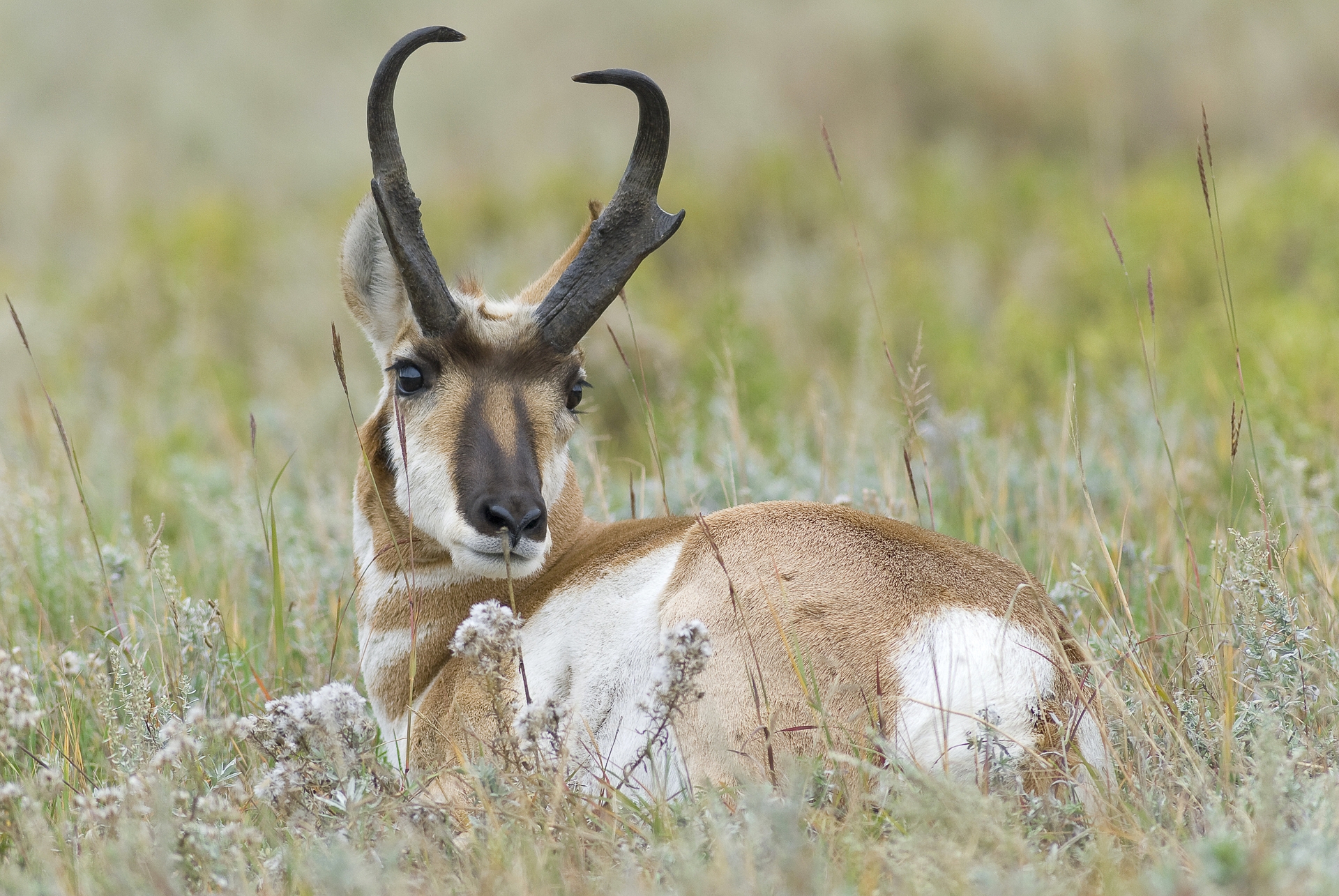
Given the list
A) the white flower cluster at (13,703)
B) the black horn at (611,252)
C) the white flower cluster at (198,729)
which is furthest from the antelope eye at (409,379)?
the white flower cluster at (13,703)

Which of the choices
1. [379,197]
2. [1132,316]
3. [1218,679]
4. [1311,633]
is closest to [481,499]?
[379,197]

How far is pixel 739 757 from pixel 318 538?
2.94 meters

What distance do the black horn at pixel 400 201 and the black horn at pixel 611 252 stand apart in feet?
1.22

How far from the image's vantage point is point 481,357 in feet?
12.9

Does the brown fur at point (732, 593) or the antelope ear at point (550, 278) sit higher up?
the antelope ear at point (550, 278)

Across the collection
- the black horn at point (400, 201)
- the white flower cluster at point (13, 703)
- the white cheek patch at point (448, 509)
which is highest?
the black horn at point (400, 201)

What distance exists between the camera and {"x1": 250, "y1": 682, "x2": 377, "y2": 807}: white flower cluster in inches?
117

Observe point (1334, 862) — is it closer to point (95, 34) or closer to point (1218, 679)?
point (1218, 679)

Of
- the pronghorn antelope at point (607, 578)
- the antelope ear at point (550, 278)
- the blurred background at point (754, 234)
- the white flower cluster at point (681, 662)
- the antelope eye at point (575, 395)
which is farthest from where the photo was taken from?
the blurred background at point (754, 234)

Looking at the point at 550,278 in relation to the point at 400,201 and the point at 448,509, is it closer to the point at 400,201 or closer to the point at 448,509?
the point at 400,201

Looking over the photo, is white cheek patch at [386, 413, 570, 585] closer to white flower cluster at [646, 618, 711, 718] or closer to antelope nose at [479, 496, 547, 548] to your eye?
antelope nose at [479, 496, 547, 548]

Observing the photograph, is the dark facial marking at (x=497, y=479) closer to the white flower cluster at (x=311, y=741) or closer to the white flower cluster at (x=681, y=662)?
the white flower cluster at (x=311, y=741)

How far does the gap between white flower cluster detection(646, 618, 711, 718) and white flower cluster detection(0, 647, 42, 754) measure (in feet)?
4.74

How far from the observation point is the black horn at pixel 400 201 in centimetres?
364
